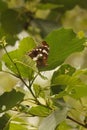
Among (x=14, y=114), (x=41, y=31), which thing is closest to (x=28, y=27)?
(x=41, y=31)

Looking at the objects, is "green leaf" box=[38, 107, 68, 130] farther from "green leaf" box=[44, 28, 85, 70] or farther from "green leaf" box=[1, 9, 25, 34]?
"green leaf" box=[1, 9, 25, 34]

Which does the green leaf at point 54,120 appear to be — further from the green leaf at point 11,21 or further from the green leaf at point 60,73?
the green leaf at point 11,21

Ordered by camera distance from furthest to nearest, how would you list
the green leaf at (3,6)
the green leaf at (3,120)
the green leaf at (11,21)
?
the green leaf at (11,21) < the green leaf at (3,6) < the green leaf at (3,120)

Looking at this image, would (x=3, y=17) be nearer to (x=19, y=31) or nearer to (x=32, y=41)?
(x=19, y=31)

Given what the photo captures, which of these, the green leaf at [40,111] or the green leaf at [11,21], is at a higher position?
the green leaf at [11,21]

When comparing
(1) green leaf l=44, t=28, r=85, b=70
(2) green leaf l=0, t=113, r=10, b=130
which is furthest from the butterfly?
(2) green leaf l=0, t=113, r=10, b=130

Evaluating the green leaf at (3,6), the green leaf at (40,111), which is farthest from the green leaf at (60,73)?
the green leaf at (3,6)
